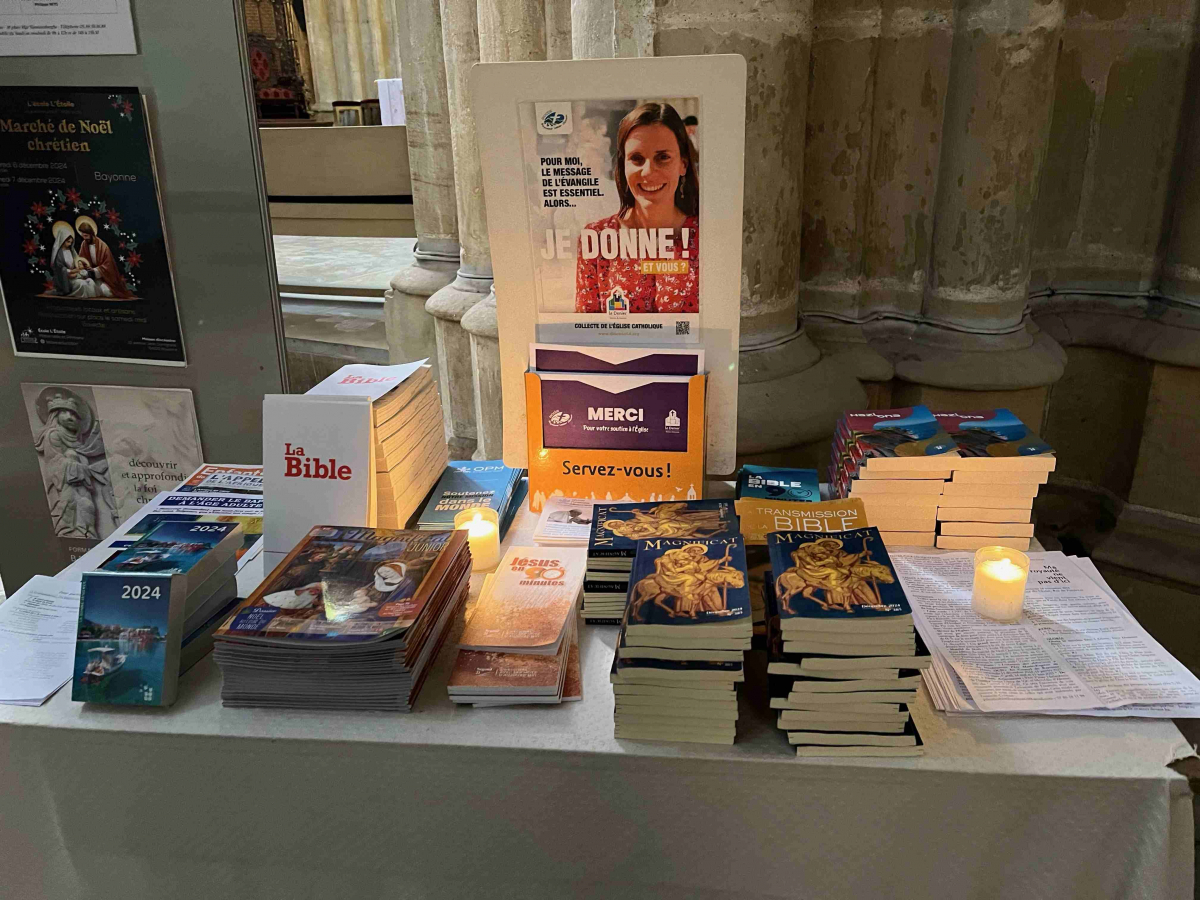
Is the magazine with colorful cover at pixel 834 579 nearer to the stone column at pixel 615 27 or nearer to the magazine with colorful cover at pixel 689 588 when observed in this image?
the magazine with colorful cover at pixel 689 588

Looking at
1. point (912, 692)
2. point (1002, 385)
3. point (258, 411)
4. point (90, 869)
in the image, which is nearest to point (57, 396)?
point (258, 411)

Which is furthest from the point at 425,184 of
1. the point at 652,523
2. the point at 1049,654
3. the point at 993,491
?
the point at 1049,654

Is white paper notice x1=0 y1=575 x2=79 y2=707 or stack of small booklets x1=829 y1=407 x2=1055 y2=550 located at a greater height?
stack of small booklets x1=829 y1=407 x2=1055 y2=550

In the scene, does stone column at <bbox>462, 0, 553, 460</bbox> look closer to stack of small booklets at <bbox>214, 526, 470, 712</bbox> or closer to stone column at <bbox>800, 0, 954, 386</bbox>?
stone column at <bbox>800, 0, 954, 386</bbox>

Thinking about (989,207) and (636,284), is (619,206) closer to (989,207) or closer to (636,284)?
(636,284)

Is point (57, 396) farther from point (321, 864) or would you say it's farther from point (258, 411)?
point (321, 864)

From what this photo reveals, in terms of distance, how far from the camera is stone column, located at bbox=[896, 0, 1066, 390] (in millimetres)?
2254

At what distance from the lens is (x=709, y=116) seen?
1.38m

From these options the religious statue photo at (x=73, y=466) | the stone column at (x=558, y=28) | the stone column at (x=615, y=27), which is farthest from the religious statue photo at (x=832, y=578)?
the stone column at (x=558, y=28)

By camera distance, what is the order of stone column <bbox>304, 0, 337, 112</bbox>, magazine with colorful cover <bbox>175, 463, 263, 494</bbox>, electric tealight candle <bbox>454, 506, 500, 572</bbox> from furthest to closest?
1. stone column <bbox>304, 0, 337, 112</bbox>
2. magazine with colorful cover <bbox>175, 463, 263, 494</bbox>
3. electric tealight candle <bbox>454, 506, 500, 572</bbox>

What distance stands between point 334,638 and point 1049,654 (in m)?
0.96

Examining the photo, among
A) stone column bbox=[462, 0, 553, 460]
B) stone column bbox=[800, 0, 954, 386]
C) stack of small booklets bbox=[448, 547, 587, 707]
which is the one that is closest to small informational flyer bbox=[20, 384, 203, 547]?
stone column bbox=[462, 0, 553, 460]

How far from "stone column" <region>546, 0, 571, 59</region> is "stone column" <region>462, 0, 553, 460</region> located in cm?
6

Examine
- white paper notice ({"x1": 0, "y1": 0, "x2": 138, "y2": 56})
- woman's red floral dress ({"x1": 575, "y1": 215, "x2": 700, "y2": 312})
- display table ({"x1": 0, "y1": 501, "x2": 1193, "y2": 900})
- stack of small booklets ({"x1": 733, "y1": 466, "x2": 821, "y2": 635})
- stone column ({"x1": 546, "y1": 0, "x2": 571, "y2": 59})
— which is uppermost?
stone column ({"x1": 546, "y1": 0, "x2": 571, "y2": 59})
